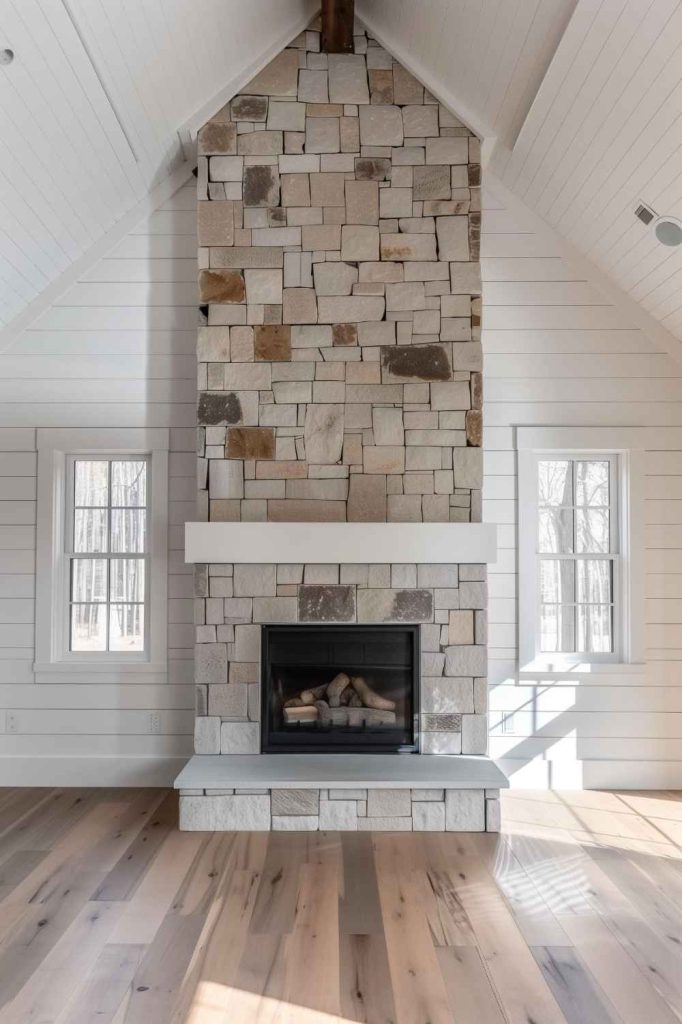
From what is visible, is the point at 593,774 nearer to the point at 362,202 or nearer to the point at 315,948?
the point at 315,948

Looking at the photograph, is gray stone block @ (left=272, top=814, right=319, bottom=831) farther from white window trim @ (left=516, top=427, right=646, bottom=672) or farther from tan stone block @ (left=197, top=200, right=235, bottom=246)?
tan stone block @ (left=197, top=200, right=235, bottom=246)

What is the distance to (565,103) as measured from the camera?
3.72 m

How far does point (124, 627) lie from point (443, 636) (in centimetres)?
197

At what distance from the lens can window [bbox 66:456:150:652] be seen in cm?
479

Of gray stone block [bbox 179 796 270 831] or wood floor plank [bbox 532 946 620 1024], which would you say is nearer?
wood floor plank [bbox 532 946 620 1024]

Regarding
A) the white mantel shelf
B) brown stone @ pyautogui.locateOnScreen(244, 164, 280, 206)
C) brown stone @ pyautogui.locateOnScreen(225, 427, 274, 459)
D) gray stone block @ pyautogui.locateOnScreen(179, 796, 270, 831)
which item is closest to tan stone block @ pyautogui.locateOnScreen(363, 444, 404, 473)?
the white mantel shelf

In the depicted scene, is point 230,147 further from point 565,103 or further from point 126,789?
point 126,789

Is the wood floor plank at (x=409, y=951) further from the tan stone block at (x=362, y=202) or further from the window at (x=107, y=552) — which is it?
the tan stone block at (x=362, y=202)

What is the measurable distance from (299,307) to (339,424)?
27.8 inches

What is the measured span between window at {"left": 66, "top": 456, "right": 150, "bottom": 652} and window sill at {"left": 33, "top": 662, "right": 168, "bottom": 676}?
0.42ft

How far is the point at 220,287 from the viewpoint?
440 centimetres

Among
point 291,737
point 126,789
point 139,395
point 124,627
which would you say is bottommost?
point 126,789

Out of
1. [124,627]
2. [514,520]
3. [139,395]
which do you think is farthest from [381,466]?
[124,627]

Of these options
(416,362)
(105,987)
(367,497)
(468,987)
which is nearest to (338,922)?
(468,987)
